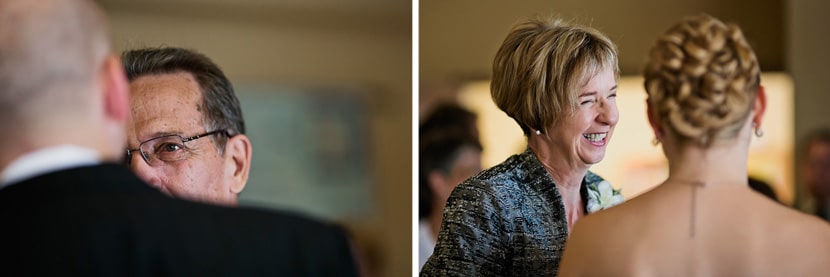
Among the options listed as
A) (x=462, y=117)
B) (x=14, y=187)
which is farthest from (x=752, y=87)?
(x=462, y=117)

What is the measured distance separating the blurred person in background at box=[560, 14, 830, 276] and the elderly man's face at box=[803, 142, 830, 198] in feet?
5.09

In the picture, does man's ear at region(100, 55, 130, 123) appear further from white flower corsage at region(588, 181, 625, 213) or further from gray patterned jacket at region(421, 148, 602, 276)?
white flower corsage at region(588, 181, 625, 213)

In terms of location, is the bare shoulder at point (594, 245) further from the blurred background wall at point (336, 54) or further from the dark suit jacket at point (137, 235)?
the blurred background wall at point (336, 54)

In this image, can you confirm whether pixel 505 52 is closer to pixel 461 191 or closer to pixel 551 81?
pixel 551 81

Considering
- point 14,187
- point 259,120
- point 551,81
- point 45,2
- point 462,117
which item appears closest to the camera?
point 14,187

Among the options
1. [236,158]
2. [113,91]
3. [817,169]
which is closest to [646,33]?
[817,169]

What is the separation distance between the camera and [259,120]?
18.3 ft

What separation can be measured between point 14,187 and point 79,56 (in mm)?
238

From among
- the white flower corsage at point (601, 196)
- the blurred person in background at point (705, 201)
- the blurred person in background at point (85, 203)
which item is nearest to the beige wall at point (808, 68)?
the white flower corsage at point (601, 196)

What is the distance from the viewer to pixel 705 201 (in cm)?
250

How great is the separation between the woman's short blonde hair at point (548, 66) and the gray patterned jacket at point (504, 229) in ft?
0.52

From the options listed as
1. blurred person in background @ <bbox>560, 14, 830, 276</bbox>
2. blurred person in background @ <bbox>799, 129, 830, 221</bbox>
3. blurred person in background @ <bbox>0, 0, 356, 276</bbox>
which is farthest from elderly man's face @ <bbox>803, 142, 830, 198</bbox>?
blurred person in background @ <bbox>0, 0, 356, 276</bbox>

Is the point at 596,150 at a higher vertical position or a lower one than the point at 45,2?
lower

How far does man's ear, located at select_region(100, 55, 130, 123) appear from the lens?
1945 mm
